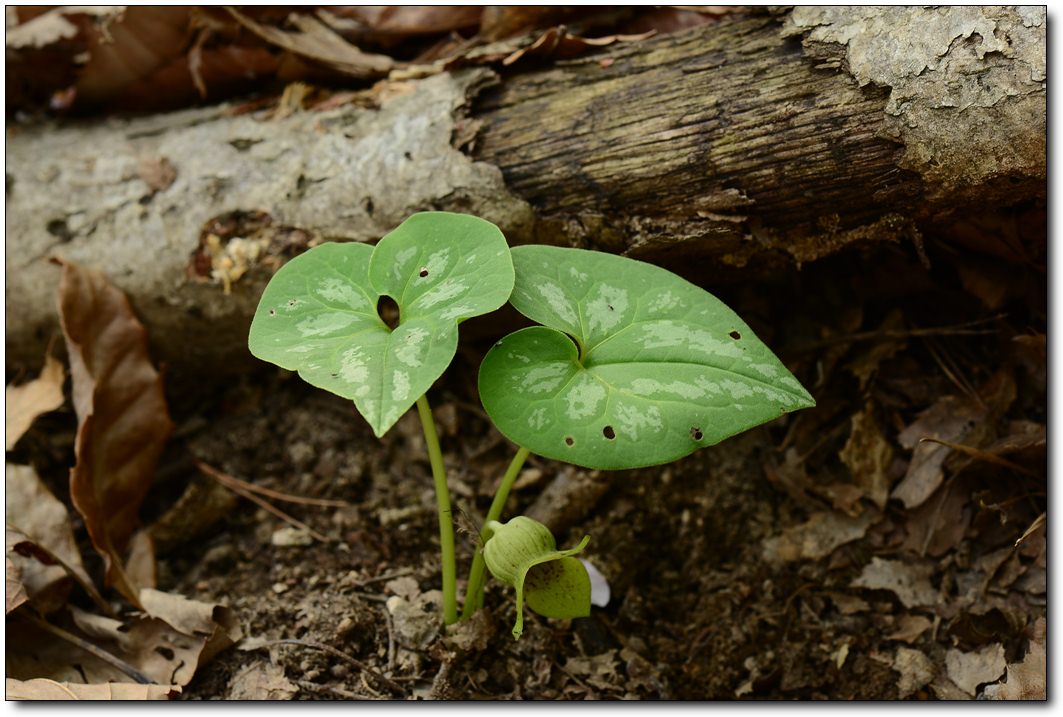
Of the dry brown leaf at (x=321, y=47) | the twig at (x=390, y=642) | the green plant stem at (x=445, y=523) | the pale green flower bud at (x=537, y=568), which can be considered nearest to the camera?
the pale green flower bud at (x=537, y=568)

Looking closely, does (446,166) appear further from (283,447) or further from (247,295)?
(283,447)

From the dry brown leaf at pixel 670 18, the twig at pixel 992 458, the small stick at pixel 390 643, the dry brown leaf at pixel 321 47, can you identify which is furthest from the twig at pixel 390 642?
the dry brown leaf at pixel 670 18

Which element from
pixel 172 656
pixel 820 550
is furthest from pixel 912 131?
pixel 172 656

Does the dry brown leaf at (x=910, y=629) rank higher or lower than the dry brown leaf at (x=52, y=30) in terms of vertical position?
lower

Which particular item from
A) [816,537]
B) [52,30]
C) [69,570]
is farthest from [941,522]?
[52,30]

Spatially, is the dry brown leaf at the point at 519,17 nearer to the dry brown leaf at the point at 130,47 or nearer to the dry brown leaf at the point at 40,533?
the dry brown leaf at the point at 130,47

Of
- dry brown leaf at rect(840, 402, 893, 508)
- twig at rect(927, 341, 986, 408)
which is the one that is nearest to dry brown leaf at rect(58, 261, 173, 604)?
dry brown leaf at rect(840, 402, 893, 508)
